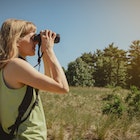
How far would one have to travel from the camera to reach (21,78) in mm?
1999

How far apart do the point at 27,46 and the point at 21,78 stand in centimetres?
25

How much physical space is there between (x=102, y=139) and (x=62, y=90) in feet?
14.5

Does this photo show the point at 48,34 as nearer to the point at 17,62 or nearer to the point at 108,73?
the point at 17,62

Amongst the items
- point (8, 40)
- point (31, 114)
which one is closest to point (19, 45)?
point (8, 40)

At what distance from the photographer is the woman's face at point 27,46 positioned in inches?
84.6

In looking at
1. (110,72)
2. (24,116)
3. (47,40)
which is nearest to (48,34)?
(47,40)

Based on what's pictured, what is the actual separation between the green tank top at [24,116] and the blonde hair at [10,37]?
174mm

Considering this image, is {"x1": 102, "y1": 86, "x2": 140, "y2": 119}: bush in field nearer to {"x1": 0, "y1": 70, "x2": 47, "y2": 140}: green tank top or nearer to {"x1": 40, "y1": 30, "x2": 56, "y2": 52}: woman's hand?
{"x1": 40, "y1": 30, "x2": 56, "y2": 52}: woman's hand

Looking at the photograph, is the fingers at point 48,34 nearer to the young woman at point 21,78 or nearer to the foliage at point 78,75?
the young woman at point 21,78

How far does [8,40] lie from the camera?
210 centimetres

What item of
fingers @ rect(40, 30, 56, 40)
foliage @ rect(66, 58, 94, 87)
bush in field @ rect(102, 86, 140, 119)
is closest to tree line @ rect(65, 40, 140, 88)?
foliage @ rect(66, 58, 94, 87)

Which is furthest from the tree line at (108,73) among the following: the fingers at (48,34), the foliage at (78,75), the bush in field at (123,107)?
the fingers at (48,34)

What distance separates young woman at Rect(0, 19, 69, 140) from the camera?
199cm

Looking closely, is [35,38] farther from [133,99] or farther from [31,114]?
[133,99]
